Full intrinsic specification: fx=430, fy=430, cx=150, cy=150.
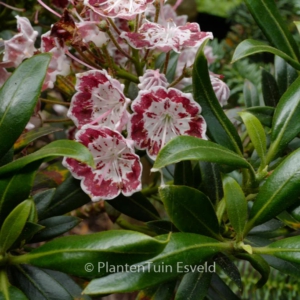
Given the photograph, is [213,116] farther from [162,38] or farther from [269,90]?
[269,90]

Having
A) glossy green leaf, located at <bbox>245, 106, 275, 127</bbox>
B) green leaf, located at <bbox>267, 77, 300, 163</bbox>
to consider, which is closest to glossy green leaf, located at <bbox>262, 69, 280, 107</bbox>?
glossy green leaf, located at <bbox>245, 106, 275, 127</bbox>

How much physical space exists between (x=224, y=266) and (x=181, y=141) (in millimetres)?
264

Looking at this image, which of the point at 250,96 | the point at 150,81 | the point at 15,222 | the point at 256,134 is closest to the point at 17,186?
the point at 15,222

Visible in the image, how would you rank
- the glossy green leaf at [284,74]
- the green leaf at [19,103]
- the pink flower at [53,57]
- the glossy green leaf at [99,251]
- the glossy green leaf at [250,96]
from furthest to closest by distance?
the glossy green leaf at [250,96]
the glossy green leaf at [284,74]
the pink flower at [53,57]
the green leaf at [19,103]
the glossy green leaf at [99,251]

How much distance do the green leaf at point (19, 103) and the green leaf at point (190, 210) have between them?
231 mm

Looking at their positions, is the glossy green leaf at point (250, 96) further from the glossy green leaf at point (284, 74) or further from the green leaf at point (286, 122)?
the green leaf at point (286, 122)

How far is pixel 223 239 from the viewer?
661mm

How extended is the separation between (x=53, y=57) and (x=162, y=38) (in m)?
0.20

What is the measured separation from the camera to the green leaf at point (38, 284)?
25.3 inches

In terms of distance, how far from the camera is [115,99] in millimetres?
716

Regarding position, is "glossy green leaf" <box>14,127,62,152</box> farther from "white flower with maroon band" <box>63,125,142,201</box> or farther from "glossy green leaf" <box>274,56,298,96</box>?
"glossy green leaf" <box>274,56,298,96</box>

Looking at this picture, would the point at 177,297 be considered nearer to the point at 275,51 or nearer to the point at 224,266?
the point at 224,266

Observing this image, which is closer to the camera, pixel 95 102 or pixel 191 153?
pixel 191 153

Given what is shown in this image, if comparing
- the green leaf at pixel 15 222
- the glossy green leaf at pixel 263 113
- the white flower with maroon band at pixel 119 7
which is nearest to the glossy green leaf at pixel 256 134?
the glossy green leaf at pixel 263 113
